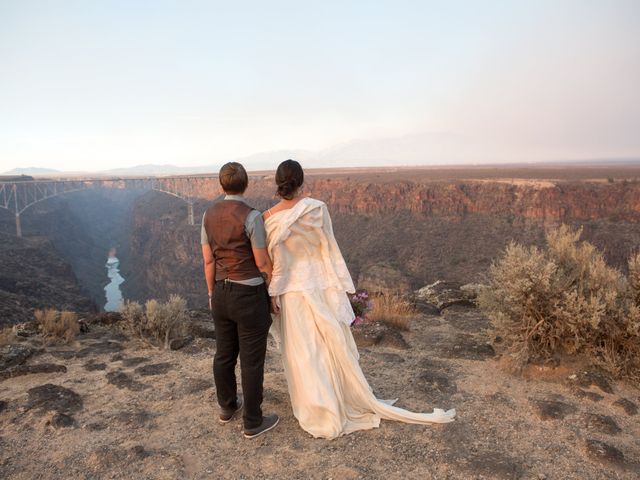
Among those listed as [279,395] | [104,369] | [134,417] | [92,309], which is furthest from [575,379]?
[92,309]

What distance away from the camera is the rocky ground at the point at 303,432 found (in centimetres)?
301

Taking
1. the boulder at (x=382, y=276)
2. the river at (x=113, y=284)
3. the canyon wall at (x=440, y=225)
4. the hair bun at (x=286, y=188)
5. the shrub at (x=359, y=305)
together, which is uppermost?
the hair bun at (x=286, y=188)

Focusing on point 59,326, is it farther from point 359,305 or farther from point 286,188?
point 286,188

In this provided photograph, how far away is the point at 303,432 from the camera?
11.2 feet

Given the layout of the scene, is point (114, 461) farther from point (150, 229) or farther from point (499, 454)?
point (150, 229)

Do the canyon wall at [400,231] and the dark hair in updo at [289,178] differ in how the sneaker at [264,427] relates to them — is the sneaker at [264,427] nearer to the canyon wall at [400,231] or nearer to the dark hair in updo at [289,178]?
the dark hair in updo at [289,178]

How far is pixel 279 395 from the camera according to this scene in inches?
161

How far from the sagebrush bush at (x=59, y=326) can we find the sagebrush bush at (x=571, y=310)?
17.9 feet

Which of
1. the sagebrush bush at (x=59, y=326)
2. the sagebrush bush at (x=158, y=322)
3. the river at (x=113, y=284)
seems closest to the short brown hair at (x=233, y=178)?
the sagebrush bush at (x=158, y=322)

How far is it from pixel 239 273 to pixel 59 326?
4463mm

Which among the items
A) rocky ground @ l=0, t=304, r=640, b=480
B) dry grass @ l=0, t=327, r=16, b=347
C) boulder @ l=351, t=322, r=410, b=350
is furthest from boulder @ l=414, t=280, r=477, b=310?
dry grass @ l=0, t=327, r=16, b=347

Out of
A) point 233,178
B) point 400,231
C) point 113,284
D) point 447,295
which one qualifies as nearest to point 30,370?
point 233,178

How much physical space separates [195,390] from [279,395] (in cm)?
85

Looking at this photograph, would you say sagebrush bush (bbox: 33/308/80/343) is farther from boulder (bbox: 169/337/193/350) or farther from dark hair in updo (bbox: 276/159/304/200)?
dark hair in updo (bbox: 276/159/304/200)
